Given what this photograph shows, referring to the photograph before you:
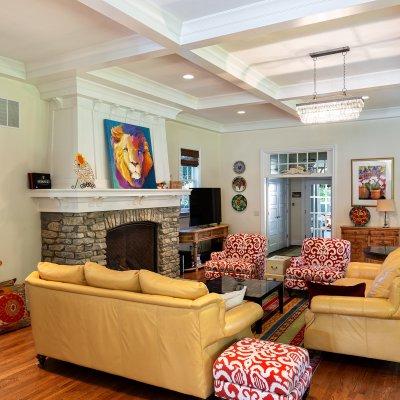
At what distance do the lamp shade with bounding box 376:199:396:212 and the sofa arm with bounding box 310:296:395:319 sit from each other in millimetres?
4083

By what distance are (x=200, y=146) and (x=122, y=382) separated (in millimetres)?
5849

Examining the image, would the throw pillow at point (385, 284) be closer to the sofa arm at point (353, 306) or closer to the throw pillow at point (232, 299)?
the sofa arm at point (353, 306)

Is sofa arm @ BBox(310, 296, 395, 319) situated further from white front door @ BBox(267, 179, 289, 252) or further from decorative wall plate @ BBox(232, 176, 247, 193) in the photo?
white front door @ BBox(267, 179, 289, 252)

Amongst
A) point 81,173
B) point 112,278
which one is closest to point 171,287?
point 112,278

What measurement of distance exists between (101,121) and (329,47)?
3033 mm

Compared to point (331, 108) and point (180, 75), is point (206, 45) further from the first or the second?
point (331, 108)

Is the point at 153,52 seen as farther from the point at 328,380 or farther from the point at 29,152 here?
the point at 328,380

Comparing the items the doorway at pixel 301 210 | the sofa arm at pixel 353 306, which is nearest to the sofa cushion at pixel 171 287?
the sofa arm at pixel 353 306

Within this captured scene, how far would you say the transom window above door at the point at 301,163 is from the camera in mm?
8234

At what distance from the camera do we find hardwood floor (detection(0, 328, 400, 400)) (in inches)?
124

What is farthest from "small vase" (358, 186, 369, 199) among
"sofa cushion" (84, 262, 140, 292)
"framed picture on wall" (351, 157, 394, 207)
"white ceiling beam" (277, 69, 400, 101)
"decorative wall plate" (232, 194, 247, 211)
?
"sofa cushion" (84, 262, 140, 292)

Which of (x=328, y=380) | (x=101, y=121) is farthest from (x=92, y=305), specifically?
(x=101, y=121)

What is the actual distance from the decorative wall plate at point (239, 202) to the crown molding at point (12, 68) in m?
5.30

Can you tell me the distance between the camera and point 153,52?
4.00 m
